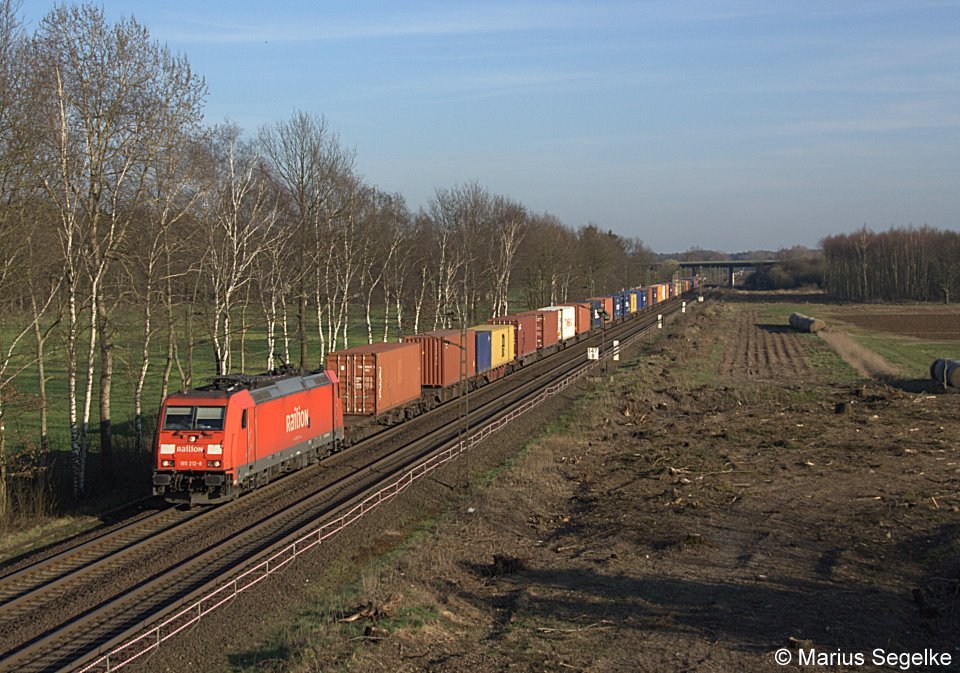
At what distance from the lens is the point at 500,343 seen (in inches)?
1823

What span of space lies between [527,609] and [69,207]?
58.7 ft

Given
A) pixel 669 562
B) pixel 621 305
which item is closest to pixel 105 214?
pixel 669 562

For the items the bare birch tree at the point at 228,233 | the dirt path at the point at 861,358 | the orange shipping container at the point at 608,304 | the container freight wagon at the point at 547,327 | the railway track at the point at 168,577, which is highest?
the bare birch tree at the point at 228,233

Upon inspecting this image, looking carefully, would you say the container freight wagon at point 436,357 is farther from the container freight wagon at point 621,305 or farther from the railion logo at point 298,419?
the container freight wagon at point 621,305

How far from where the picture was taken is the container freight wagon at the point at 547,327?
5703cm

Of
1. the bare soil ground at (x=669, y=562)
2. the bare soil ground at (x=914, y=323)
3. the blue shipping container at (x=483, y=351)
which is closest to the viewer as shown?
the bare soil ground at (x=669, y=562)

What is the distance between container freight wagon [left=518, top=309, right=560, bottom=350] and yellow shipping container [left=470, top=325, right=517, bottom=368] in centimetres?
686

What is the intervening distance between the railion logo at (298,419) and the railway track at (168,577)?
80.0 inches

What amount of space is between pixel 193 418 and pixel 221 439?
108 centimetres

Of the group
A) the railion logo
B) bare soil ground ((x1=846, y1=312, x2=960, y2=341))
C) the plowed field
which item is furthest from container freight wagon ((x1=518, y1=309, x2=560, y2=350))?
bare soil ground ((x1=846, y1=312, x2=960, y2=341))

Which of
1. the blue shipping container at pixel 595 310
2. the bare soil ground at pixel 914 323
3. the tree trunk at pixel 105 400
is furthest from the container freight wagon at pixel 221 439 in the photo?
the bare soil ground at pixel 914 323

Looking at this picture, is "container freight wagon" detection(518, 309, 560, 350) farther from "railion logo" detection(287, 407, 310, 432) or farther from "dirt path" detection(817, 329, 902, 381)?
"railion logo" detection(287, 407, 310, 432)

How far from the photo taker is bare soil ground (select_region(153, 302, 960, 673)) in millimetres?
13578

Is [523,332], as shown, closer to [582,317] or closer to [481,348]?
[481,348]
